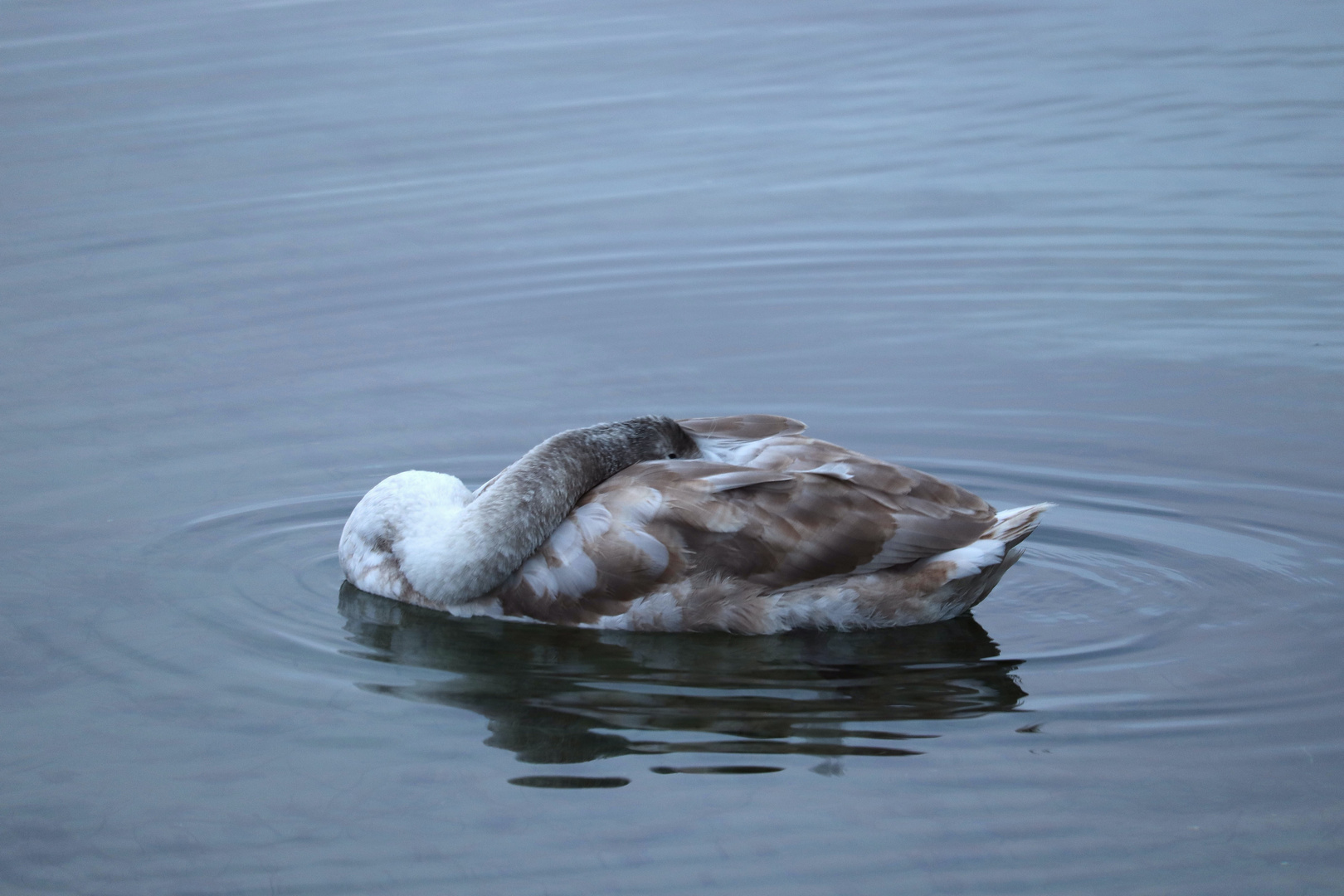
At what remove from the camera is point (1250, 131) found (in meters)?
14.5

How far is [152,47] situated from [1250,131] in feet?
36.2

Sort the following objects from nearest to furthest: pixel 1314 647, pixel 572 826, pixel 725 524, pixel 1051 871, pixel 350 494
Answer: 1. pixel 1051 871
2. pixel 572 826
3. pixel 1314 647
4. pixel 725 524
5. pixel 350 494

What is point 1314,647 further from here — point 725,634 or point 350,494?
point 350,494

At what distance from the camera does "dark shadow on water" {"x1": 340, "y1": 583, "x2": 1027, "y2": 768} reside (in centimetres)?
641

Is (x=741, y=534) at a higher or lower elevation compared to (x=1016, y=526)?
lower

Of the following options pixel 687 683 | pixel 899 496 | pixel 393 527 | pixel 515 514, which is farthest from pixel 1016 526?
pixel 393 527

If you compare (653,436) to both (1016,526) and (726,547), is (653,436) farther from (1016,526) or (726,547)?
(1016,526)

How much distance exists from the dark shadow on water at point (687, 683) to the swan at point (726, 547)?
0.37ft

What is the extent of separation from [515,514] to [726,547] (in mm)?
968

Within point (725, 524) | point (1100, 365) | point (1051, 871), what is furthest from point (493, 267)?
point (1051, 871)

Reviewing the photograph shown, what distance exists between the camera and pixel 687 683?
699 cm

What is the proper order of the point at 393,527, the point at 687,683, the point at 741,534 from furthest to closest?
the point at 393,527, the point at 741,534, the point at 687,683

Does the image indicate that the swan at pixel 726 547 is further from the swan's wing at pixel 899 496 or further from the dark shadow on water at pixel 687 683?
the dark shadow on water at pixel 687 683

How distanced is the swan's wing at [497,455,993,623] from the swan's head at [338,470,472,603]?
25.5 inches
